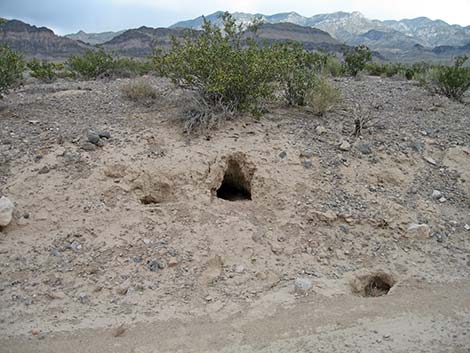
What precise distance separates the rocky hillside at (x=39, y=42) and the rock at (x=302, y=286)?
162ft

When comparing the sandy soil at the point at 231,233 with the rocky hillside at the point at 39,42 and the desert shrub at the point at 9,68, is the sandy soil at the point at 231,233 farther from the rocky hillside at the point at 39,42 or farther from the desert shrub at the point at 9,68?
the rocky hillside at the point at 39,42

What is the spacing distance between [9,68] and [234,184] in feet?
14.4

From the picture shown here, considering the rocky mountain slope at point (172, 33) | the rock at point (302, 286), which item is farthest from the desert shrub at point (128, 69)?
the rocky mountain slope at point (172, 33)

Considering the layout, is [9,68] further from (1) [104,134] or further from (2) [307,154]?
(2) [307,154]

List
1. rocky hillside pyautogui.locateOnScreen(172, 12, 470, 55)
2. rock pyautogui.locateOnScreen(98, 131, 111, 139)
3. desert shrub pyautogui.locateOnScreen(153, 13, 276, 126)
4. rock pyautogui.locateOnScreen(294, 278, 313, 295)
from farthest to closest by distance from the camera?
rocky hillside pyautogui.locateOnScreen(172, 12, 470, 55) < desert shrub pyautogui.locateOnScreen(153, 13, 276, 126) < rock pyautogui.locateOnScreen(98, 131, 111, 139) < rock pyautogui.locateOnScreen(294, 278, 313, 295)

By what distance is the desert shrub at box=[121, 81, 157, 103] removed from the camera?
26.8 feet

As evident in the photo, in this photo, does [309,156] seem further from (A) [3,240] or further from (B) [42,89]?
(B) [42,89]

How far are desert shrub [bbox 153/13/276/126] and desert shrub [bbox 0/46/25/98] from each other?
2.48m

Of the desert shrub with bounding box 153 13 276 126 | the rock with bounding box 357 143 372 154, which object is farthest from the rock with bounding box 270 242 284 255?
the desert shrub with bounding box 153 13 276 126

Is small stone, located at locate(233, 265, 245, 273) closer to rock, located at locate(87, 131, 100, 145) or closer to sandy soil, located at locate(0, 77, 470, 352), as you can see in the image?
sandy soil, located at locate(0, 77, 470, 352)

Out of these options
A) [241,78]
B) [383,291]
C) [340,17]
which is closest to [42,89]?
[241,78]

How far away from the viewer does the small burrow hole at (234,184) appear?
21.8 feet

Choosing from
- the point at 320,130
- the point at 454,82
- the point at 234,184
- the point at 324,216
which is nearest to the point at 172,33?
the point at 454,82

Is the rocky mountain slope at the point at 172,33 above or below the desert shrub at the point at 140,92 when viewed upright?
above
